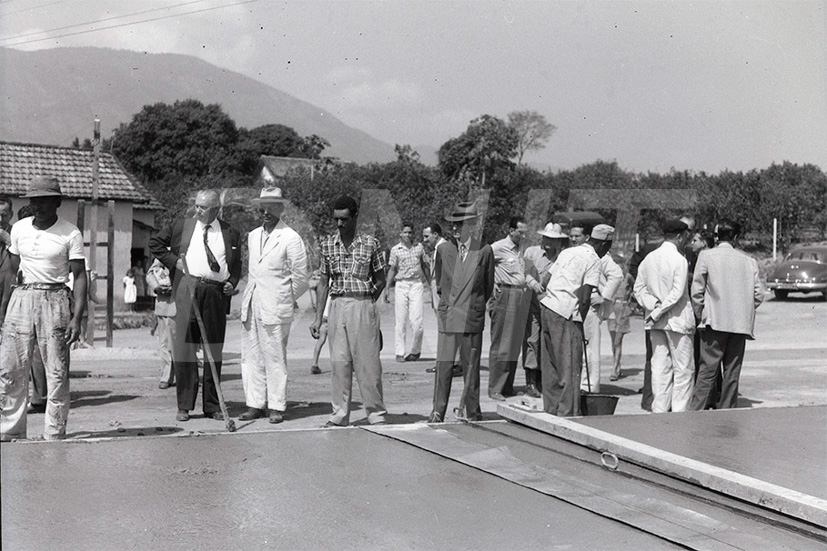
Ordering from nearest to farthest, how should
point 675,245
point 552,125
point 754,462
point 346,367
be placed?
point 754,462 < point 346,367 < point 675,245 < point 552,125

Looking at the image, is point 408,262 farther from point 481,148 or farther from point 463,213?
point 463,213

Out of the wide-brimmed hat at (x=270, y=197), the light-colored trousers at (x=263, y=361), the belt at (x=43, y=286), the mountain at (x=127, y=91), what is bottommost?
the light-colored trousers at (x=263, y=361)

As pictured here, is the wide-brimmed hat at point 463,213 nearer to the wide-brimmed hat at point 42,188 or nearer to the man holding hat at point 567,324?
the man holding hat at point 567,324

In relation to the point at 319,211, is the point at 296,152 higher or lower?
higher

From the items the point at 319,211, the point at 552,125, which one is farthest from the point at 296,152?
the point at 552,125

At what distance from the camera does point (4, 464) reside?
600 cm

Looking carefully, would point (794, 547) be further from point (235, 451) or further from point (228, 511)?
point (235, 451)

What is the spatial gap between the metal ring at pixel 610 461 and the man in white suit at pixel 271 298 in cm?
301

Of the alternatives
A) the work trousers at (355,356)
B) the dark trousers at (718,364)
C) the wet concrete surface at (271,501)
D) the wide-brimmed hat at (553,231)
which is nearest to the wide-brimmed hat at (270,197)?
the work trousers at (355,356)

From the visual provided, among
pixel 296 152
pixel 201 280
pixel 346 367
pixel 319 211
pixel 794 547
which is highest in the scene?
pixel 296 152

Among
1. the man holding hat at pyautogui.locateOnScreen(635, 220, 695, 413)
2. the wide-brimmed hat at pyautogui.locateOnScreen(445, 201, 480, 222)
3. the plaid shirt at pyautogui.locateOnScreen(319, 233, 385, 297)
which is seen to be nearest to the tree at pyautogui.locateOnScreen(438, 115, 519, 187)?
the wide-brimmed hat at pyautogui.locateOnScreen(445, 201, 480, 222)

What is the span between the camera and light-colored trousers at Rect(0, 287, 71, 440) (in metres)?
6.74

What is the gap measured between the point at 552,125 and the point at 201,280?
14.2 ft

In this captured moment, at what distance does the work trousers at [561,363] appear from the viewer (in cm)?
812
